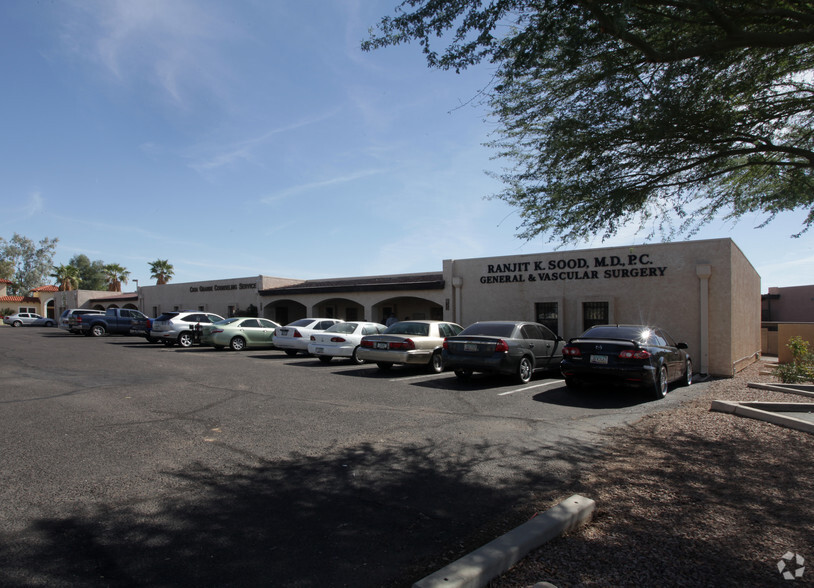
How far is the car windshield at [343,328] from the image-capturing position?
1614 cm

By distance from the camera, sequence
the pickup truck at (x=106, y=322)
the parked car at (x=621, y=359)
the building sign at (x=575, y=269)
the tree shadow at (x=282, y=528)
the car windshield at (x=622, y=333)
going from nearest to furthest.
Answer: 1. the tree shadow at (x=282, y=528)
2. the parked car at (x=621, y=359)
3. the car windshield at (x=622, y=333)
4. the building sign at (x=575, y=269)
5. the pickup truck at (x=106, y=322)

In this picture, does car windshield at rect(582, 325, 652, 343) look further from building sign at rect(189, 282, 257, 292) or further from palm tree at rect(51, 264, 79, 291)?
palm tree at rect(51, 264, 79, 291)

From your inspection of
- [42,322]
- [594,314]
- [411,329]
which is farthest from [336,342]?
[42,322]

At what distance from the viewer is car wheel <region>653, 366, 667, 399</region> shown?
9.94 meters

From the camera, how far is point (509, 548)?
3.18 meters

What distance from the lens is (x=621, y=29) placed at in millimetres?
5473

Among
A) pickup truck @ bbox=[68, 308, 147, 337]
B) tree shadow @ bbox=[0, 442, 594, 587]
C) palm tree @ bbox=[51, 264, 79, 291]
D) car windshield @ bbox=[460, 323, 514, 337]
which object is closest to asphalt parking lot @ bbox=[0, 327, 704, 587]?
tree shadow @ bbox=[0, 442, 594, 587]

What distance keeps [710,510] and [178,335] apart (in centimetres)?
2179

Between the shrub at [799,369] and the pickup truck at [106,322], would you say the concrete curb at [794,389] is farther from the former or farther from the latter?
the pickup truck at [106,322]

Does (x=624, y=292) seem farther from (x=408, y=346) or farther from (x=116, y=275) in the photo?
(x=116, y=275)

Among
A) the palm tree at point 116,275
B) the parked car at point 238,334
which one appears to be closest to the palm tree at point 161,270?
the palm tree at point 116,275

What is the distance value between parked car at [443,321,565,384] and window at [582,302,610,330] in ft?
18.3

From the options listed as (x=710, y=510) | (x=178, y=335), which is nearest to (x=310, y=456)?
(x=710, y=510)

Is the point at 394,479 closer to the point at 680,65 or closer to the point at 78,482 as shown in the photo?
the point at 78,482
